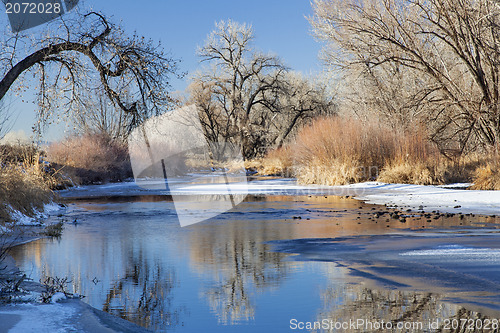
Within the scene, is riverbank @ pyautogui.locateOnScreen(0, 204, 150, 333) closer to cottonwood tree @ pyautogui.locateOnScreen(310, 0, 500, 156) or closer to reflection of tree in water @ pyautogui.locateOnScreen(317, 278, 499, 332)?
reflection of tree in water @ pyautogui.locateOnScreen(317, 278, 499, 332)

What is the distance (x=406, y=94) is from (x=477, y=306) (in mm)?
23280

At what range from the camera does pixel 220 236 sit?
820 centimetres

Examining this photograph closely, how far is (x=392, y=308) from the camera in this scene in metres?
3.96

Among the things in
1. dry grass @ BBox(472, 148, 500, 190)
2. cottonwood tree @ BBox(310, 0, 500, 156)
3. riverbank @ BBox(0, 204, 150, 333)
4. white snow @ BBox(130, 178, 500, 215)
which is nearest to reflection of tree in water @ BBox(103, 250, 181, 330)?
riverbank @ BBox(0, 204, 150, 333)

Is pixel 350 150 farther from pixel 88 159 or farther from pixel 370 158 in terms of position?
pixel 88 159

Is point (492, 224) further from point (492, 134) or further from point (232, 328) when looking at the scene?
point (492, 134)

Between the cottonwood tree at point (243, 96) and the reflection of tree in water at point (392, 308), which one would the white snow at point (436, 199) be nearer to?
the reflection of tree in water at point (392, 308)

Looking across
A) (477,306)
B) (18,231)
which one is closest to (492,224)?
(477,306)

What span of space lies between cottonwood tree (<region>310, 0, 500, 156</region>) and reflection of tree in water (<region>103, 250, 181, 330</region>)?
14200 mm

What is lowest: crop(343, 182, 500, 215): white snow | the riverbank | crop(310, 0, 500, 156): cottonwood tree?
the riverbank

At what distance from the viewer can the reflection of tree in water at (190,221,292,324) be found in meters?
4.19

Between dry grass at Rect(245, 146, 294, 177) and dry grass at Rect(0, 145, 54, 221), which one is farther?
dry grass at Rect(245, 146, 294, 177)

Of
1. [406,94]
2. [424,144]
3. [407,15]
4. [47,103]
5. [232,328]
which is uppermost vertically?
[407,15]

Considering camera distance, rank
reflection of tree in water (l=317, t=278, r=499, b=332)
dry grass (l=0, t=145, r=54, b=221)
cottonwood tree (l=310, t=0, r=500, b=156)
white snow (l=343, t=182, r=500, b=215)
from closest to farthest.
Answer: reflection of tree in water (l=317, t=278, r=499, b=332) < dry grass (l=0, t=145, r=54, b=221) < white snow (l=343, t=182, r=500, b=215) < cottonwood tree (l=310, t=0, r=500, b=156)
